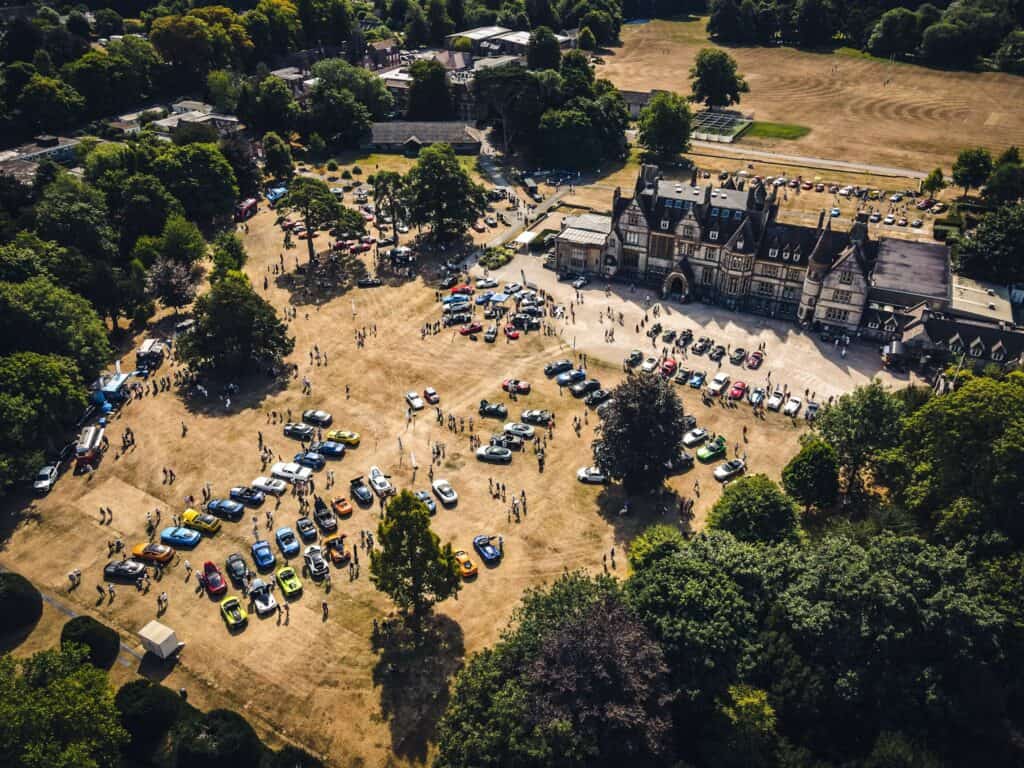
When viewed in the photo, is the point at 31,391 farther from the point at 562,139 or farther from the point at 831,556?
the point at 562,139

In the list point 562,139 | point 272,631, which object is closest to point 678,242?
point 562,139

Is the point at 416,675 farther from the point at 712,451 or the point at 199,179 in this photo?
the point at 199,179

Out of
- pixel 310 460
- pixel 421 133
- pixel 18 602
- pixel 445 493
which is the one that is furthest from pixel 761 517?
pixel 421 133

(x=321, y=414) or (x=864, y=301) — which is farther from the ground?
(x=864, y=301)

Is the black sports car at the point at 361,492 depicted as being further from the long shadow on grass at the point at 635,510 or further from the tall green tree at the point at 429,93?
the tall green tree at the point at 429,93

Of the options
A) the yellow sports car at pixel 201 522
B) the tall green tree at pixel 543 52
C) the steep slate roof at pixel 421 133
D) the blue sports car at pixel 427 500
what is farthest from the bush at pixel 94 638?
the tall green tree at pixel 543 52

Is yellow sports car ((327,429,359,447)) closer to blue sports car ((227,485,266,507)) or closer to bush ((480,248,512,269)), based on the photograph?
blue sports car ((227,485,266,507))

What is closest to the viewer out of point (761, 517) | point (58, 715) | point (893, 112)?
point (58, 715)
